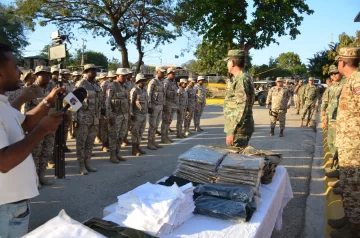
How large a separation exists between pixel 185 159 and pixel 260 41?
20991mm

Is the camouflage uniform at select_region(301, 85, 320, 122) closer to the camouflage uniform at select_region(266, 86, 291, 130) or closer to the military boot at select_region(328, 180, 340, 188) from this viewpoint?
the camouflage uniform at select_region(266, 86, 291, 130)

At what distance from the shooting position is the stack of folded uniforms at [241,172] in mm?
2859

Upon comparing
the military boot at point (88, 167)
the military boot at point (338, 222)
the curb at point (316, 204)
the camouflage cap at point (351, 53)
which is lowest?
the curb at point (316, 204)

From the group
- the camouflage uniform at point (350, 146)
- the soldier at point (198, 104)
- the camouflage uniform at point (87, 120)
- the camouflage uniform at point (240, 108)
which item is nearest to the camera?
the camouflage uniform at point (350, 146)

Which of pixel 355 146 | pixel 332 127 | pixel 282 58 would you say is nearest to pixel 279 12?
pixel 332 127

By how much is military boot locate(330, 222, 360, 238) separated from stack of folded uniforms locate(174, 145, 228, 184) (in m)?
1.54

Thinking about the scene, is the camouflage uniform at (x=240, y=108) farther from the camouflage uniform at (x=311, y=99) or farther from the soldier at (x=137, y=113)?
the camouflage uniform at (x=311, y=99)

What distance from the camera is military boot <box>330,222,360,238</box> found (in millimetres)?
3246

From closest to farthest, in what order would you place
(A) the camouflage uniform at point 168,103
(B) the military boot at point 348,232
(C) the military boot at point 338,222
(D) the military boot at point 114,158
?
1. (B) the military boot at point 348,232
2. (C) the military boot at point 338,222
3. (D) the military boot at point 114,158
4. (A) the camouflage uniform at point 168,103

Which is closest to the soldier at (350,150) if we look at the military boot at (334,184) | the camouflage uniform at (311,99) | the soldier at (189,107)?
the military boot at (334,184)

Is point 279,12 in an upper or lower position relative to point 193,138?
upper

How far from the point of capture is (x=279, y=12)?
21562 mm

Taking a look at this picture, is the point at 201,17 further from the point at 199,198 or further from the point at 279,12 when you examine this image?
the point at 199,198

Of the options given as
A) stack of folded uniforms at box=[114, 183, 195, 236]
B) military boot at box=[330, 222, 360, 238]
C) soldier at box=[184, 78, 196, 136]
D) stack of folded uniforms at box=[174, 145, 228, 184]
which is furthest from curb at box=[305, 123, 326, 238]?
soldier at box=[184, 78, 196, 136]
